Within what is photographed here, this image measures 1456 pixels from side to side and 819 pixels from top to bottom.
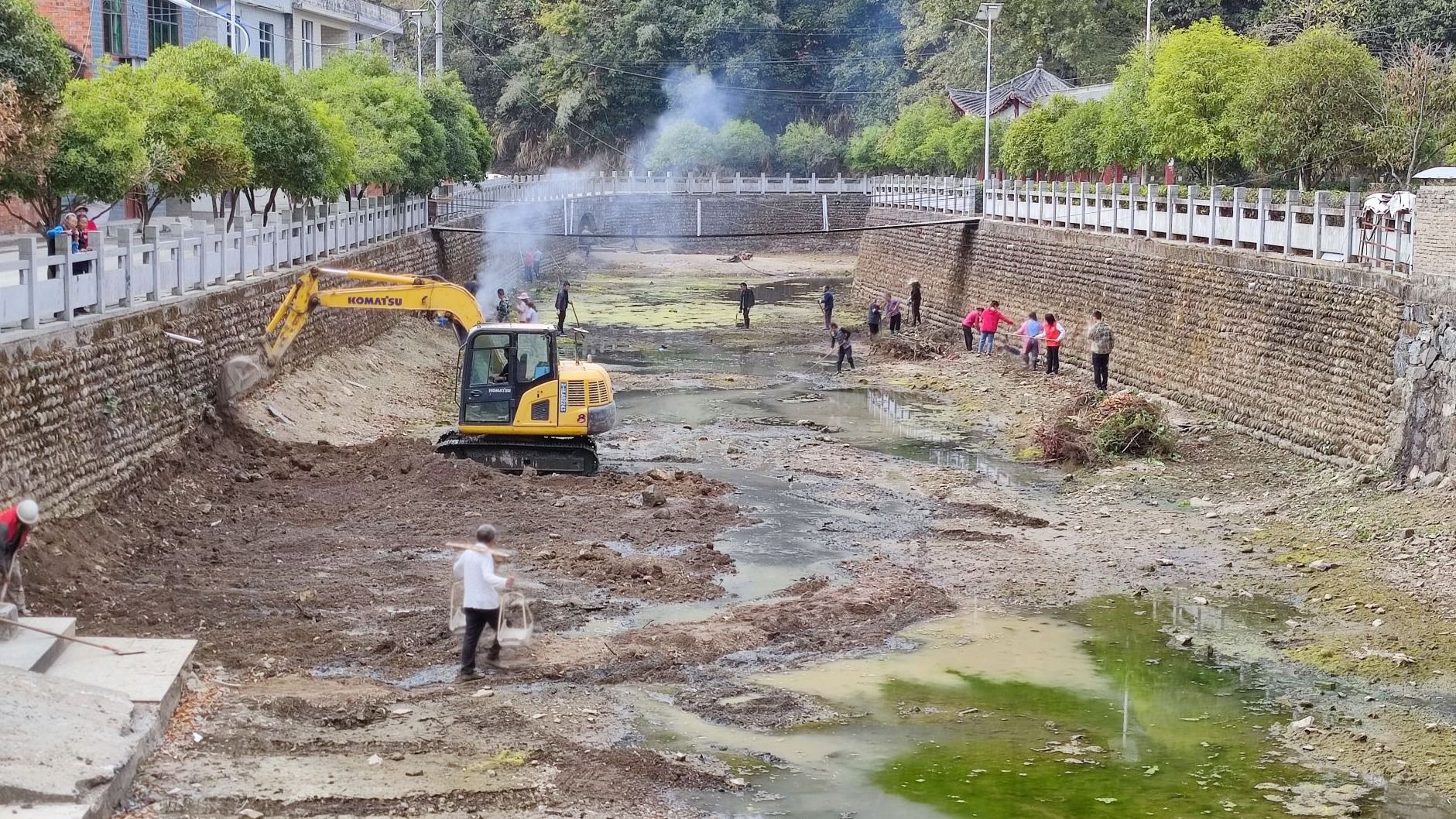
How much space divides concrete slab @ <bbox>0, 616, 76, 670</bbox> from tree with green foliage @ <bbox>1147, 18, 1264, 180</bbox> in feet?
90.7

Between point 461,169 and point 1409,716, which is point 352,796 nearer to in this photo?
point 1409,716

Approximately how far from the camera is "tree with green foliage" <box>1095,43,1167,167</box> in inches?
1635

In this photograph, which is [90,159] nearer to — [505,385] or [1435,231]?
[505,385]

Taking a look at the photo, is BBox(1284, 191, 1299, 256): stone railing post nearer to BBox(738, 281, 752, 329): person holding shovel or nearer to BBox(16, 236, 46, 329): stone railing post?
BBox(16, 236, 46, 329): stone railing post

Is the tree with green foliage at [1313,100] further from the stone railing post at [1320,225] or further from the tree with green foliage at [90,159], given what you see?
the tree with green foliage at [90,159]

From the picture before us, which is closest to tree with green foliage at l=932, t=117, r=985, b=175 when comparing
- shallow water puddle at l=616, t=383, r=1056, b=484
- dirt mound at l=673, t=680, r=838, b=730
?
shallow water puddle at l=616, t=383, r=1056, b=484

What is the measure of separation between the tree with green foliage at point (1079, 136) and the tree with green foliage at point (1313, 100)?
12.7 m

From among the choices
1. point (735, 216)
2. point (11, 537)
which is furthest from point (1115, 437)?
point (735, 216)

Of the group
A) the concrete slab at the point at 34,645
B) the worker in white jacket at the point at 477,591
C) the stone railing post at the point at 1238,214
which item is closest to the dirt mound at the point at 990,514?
the worker in white jacket at the point at 477,591

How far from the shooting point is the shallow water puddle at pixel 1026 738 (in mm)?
11906

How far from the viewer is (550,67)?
9306 cm

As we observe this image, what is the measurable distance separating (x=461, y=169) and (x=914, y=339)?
1739 centimetres

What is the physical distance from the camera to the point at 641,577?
58.0ft

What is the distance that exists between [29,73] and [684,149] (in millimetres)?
70942
